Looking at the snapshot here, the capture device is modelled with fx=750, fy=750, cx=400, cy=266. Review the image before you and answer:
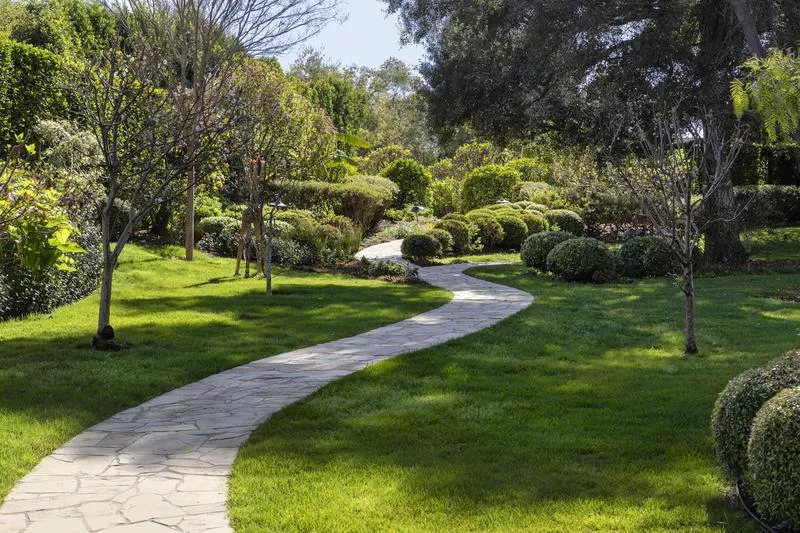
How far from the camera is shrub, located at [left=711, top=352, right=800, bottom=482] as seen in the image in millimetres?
3908

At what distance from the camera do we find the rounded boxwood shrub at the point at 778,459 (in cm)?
334

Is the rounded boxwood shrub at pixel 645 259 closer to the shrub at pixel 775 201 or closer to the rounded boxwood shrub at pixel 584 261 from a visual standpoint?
the rounded boxwood shrub at pixel 584 261

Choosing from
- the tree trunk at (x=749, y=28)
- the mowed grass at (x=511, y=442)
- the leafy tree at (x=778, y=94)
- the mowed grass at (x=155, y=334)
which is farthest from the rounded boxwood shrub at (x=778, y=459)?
the tree trunk at (x=749, y=28)

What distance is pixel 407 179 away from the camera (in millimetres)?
28922

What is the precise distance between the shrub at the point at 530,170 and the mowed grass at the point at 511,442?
82.7 feet

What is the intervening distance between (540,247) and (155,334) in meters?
9.87

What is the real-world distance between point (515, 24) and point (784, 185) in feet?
47.9

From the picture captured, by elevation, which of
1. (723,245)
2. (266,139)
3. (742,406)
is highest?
(266,139)

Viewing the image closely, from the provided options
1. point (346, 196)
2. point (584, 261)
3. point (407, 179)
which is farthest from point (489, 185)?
point (584, 261)

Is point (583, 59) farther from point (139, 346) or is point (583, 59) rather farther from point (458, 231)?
point (139, 346)

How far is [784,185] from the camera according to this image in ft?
87.8

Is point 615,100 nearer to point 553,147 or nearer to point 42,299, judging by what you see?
point 553,147

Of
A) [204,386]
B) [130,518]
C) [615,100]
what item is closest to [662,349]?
[204,386]

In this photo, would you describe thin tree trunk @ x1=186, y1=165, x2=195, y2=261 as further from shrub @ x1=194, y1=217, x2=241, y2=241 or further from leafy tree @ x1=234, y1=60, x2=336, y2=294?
shrub @ x1=194, y1=217, x2=241, y2=241
